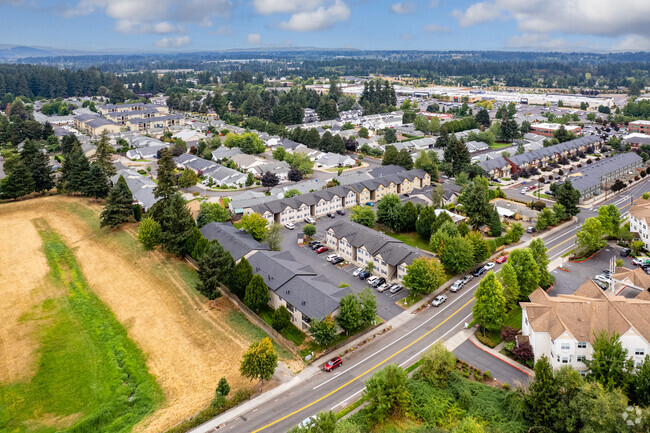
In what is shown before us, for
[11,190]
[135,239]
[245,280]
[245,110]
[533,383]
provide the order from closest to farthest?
[533,383]
[245,280]
[135,239]
[11,190]
[245,110]

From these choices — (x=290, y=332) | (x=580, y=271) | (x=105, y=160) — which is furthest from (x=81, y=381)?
(x=105, y=160)

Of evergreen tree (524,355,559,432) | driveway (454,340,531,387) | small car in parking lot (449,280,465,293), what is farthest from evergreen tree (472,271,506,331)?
evergreen tree (524,355,559,432)

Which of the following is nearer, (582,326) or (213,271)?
(582,326)

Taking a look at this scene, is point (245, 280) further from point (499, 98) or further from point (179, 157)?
point (499, 98)

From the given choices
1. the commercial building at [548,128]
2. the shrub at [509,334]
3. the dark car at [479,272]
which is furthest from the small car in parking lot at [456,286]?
the commercial building at [548,128]

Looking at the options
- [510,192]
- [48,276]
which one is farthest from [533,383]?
[510,192]

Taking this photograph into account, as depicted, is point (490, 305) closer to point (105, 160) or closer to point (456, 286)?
point (456, 286)

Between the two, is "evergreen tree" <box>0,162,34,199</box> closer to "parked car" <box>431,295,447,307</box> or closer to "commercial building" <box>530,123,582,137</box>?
"parked car" <box>431,295,447,307</box>
